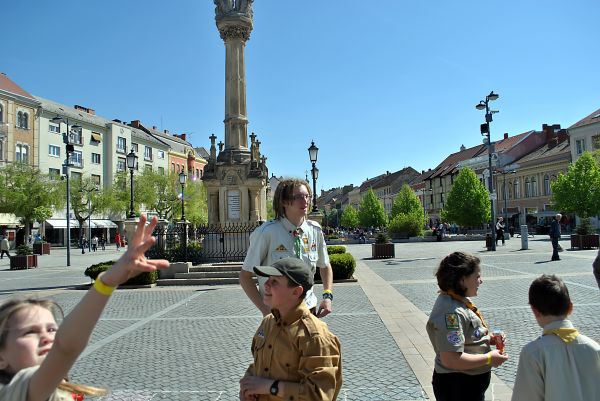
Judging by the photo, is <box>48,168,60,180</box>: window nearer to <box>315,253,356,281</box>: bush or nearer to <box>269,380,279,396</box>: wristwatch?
<box>315,253,356,281</box>: bush

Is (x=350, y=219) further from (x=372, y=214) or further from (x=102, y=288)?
(x=102, y=288)

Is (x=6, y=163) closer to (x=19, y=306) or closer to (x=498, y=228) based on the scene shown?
(x=498, y=228)

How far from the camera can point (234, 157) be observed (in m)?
20.5

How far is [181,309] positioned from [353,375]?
6232 mm

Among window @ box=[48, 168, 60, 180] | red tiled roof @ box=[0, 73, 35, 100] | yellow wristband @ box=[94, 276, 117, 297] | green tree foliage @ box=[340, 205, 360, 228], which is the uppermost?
red tiled roof @ box=[0, 73, 35, 100]

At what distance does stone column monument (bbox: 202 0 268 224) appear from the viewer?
2042cm

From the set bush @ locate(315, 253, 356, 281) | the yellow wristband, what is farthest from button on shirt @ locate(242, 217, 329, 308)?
bush @ locate(315, 253, 356, 281)

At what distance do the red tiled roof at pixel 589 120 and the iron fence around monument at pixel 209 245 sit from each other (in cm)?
4979

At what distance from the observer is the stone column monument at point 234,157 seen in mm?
20422

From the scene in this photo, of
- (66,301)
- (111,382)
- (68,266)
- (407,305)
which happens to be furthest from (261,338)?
(68,266)

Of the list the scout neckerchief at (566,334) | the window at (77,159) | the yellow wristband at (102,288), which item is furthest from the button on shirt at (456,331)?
the window at (77,159)

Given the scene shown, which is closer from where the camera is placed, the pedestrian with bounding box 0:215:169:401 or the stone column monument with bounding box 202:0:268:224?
the pedestrian with bounding box 0:215:169:401

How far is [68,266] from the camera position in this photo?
2522 centimetres

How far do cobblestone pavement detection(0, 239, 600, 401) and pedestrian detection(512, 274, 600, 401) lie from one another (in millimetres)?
969
